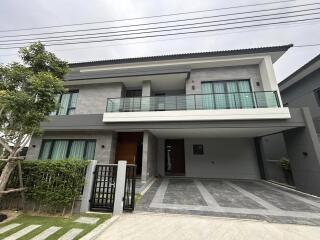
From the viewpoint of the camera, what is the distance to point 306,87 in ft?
36.4

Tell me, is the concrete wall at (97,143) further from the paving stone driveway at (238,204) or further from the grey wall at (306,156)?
the grey wall at (306,156)

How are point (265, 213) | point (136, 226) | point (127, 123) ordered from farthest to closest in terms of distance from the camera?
1. point (127, 123)
2. point (265, 213)
3. point (136, 226)

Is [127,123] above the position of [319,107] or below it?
below

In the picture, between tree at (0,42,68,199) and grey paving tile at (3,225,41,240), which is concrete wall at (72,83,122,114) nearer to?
tree at (0,42,68,199)

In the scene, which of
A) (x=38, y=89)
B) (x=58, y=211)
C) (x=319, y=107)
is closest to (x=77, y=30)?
(x=38, y=89)

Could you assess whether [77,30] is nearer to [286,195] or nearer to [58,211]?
[58,211]

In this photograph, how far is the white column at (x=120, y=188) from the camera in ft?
16.5

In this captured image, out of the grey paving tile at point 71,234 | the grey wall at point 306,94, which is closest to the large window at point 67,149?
the grey paving tile at point 71,234

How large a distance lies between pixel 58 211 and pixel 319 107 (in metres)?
15.3

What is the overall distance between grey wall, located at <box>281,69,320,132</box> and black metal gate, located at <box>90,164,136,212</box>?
12093 millimetres

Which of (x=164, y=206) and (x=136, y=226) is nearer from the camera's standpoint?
(x=136, y=226)

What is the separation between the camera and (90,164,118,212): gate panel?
205 inches

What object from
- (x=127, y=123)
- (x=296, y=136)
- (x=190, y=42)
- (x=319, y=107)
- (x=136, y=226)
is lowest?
(x=136, y=226)

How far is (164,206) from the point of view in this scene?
18.0ft
